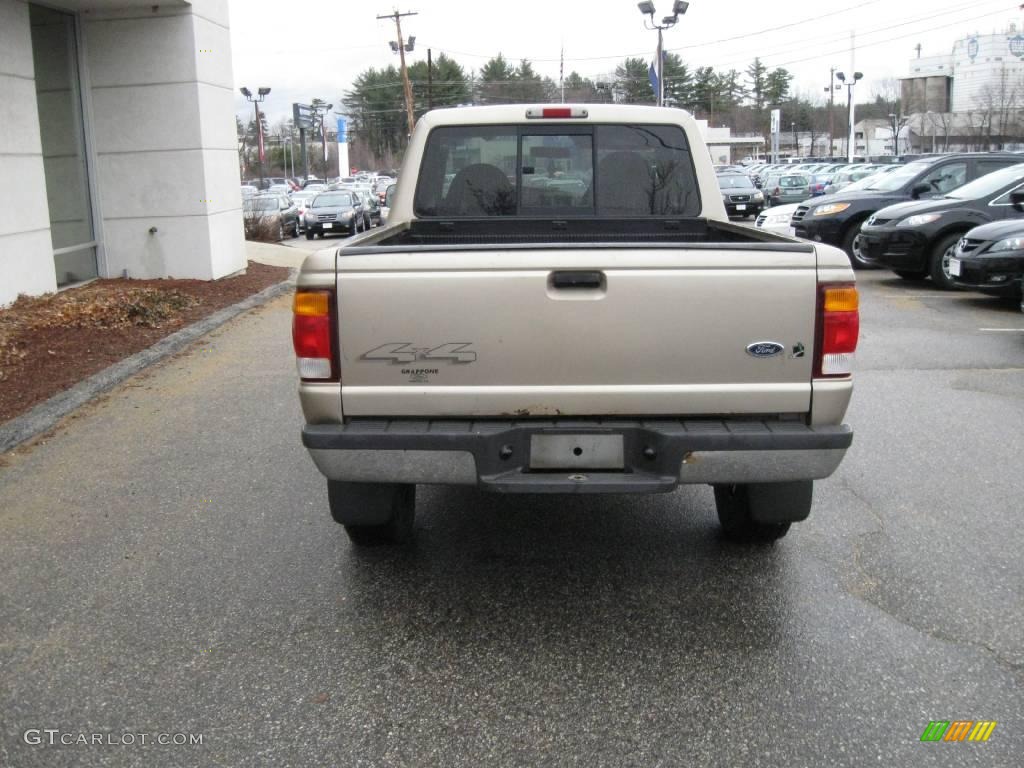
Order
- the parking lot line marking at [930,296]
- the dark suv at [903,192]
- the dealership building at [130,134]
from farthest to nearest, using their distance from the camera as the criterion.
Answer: the dark suv at [903,192] < the parking lot line marking at [930,296] < the dealership building at [130,134]

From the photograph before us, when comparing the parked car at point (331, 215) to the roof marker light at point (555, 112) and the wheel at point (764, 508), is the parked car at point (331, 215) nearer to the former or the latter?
the roof marker light at point (555, 112)

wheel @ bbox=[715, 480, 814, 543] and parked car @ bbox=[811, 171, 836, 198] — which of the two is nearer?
wheel @ bbox=[715, 480, 814, 543]

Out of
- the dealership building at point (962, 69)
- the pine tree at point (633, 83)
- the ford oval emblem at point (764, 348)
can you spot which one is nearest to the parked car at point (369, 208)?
the ford oval emblem at point (764, 348)

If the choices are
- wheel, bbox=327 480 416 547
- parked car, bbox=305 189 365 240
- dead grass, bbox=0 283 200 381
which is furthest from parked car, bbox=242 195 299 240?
wheel, bbox=327 480 416 547

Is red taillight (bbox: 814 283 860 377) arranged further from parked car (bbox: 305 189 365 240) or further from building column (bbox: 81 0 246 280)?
parked car (bbox: 305 189 365 240)

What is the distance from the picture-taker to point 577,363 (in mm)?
3799

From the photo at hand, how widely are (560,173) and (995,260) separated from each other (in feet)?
26.6

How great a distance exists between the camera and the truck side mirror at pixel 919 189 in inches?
646

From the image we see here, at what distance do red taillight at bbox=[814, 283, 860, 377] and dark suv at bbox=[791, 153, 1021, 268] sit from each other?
13197mm

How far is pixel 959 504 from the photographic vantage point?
5418 millimetres

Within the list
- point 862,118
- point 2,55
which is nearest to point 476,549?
point 2,55

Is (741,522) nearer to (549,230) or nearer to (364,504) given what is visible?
(364,504)

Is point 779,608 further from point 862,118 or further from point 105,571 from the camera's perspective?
point 862,118

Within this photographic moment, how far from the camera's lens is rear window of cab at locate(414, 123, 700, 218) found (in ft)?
18.5
